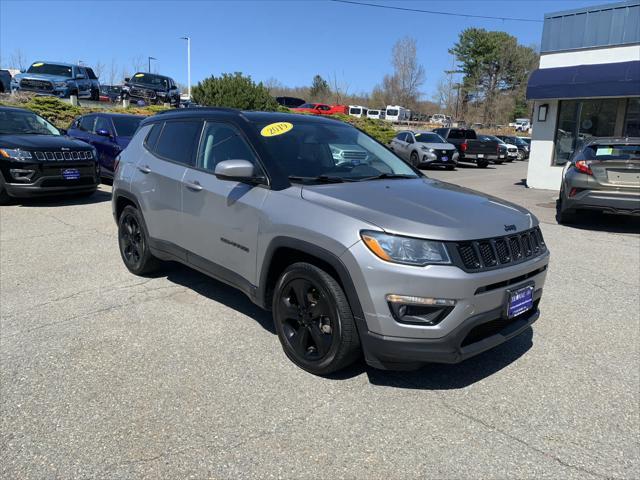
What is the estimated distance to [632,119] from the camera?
1401cm

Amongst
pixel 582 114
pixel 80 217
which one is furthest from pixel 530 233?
pixel 582 114

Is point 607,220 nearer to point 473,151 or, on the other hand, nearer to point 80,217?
point 80,217

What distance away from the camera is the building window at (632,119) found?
13.9m

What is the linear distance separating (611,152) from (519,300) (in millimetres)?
6469

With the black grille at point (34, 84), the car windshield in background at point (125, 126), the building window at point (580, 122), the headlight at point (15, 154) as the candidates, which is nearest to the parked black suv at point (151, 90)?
the black grille at point (34, 84)

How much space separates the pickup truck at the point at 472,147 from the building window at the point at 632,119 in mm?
10743

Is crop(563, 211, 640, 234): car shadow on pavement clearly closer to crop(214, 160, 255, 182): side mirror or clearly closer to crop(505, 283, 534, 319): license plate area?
crop(505, 283, 534, 319): license plate area

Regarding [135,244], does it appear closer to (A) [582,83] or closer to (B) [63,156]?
(B) [63,156]

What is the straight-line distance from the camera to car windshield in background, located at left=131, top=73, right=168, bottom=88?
27188 millimetres

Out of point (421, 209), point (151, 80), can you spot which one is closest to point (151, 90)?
point (151, 80)

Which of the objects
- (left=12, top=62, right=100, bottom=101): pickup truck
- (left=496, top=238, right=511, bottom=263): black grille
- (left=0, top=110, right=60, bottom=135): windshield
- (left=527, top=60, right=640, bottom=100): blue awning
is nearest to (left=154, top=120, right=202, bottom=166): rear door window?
(left=496, top=238, right=511, bottom=263): black grille

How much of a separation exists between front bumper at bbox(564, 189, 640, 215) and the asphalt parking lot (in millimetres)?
3669

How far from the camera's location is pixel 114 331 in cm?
412

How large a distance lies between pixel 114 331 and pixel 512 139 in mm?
35810
